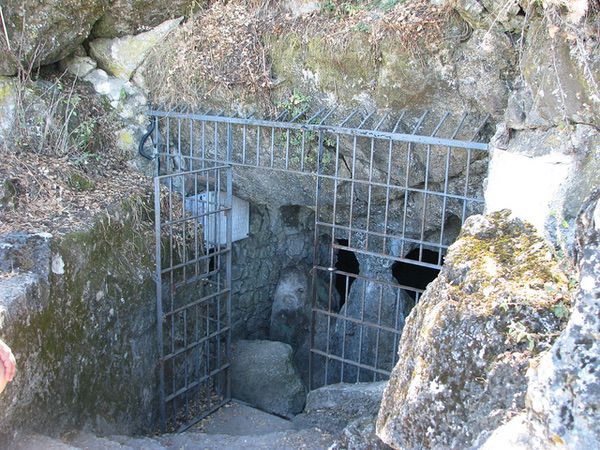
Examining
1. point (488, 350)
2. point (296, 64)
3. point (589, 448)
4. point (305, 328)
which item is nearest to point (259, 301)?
point (305, 328)

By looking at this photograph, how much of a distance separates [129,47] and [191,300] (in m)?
2.46

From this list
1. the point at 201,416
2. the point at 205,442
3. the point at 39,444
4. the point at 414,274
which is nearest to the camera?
the point at 39,444

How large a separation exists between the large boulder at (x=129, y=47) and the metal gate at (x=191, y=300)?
1175mm

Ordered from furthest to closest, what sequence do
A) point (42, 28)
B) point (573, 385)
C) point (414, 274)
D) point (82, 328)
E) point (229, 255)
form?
point (414, 274)
point (229, 255)
point (42, 28)
point (82, 328)
point (573, 385)

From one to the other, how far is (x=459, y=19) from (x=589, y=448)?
376 centimetres

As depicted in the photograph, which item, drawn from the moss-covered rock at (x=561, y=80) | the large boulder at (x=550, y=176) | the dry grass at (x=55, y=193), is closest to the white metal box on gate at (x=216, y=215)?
the dry grass at (x=55, y=193)

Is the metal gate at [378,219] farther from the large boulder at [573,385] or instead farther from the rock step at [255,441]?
the large boulder at [573,385]

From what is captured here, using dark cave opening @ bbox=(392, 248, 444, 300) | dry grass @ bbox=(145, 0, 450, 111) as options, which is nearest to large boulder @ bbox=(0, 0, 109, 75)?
dry grass @ bbox=(145, 0, 450, 111)

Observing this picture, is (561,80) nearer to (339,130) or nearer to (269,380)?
(339,130)

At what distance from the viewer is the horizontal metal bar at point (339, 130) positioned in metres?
4.42

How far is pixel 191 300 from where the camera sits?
19.0 ft

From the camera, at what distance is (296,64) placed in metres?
5.51

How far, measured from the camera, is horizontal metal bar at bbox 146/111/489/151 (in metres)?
4.42

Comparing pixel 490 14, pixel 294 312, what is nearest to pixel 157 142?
pixel 294 312
